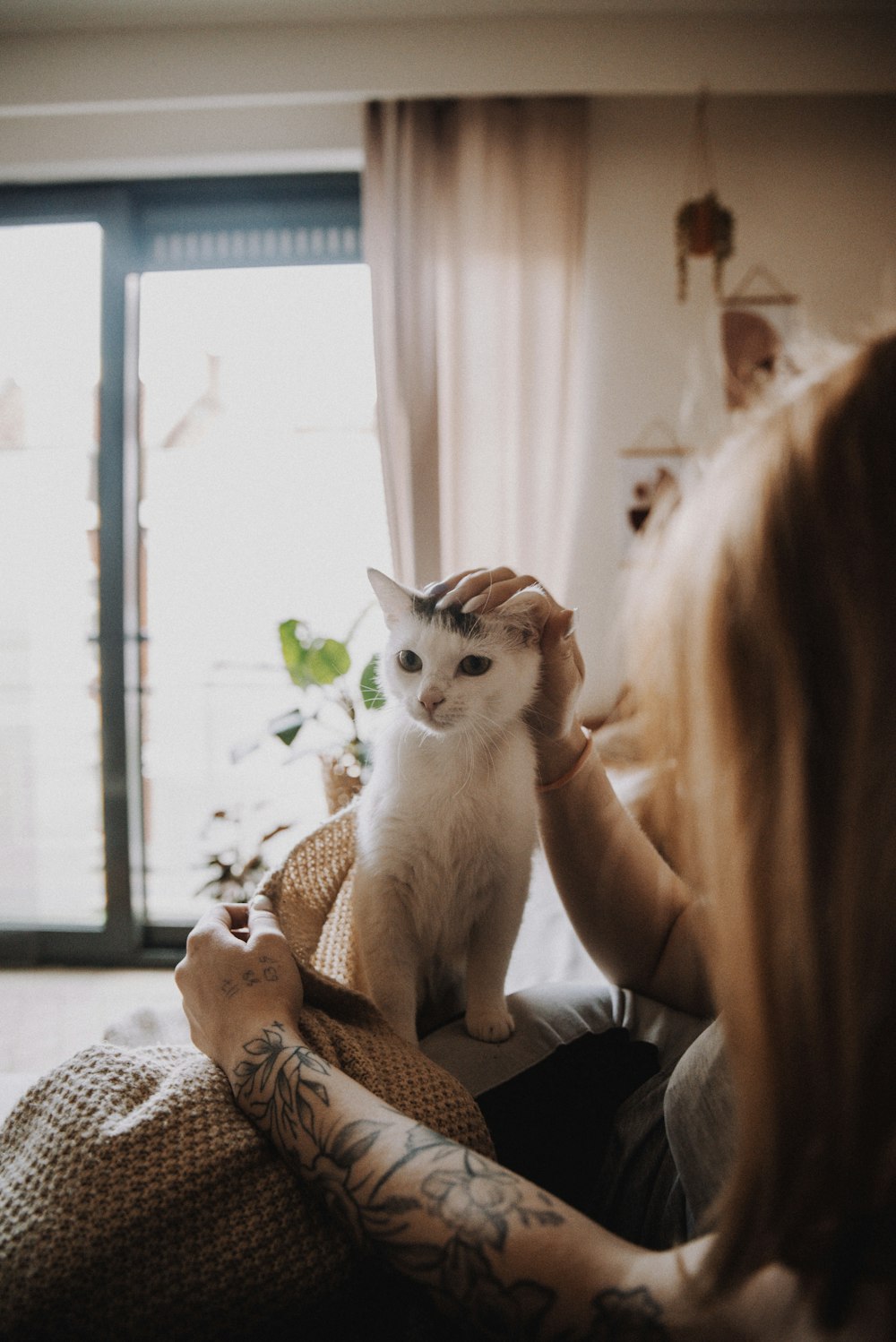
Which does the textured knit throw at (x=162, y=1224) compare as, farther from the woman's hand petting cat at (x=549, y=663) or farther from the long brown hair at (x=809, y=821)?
the woman's hand petting cat at (x=549, y=663)

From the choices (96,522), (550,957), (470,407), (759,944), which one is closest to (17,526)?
(96,522)

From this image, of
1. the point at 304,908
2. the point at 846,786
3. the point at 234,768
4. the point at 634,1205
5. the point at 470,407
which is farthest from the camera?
the point at 234,768

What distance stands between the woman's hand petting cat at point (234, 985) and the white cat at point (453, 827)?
0.23 m

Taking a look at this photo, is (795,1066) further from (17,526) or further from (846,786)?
(17,526)

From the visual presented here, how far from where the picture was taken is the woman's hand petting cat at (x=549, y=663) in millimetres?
967

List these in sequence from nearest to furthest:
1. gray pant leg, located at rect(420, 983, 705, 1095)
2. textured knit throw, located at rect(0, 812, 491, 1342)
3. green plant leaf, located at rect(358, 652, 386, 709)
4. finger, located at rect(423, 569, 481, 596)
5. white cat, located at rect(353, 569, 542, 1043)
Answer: textured knit throw, located at rect(0, 812, 491, 1342) < gray pant leg, located at rect(420, 983, 705, 1095) < white cat, located at rect(353, 569, 542, 1043) < finger, located at rect(423, 569, 481, 596) < green plant leaf, located at rect(358, 652, 386, 709)

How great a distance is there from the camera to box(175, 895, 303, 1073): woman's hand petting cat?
65 centimetres

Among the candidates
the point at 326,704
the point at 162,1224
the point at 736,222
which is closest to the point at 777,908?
the point at 162,1224

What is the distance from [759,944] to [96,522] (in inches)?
117

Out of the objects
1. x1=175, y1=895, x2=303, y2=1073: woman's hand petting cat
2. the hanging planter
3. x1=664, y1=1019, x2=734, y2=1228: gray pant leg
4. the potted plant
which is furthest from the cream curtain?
x1=664, y1=1019, x2=734, y2=1228: gray pant leg

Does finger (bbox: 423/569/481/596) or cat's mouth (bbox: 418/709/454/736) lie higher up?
finger (bbox: 423/569/481/596)

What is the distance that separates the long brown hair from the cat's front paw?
20.0 inches

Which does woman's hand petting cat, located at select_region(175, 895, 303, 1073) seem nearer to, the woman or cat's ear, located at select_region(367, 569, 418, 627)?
the woman

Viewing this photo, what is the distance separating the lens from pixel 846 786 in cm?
38
